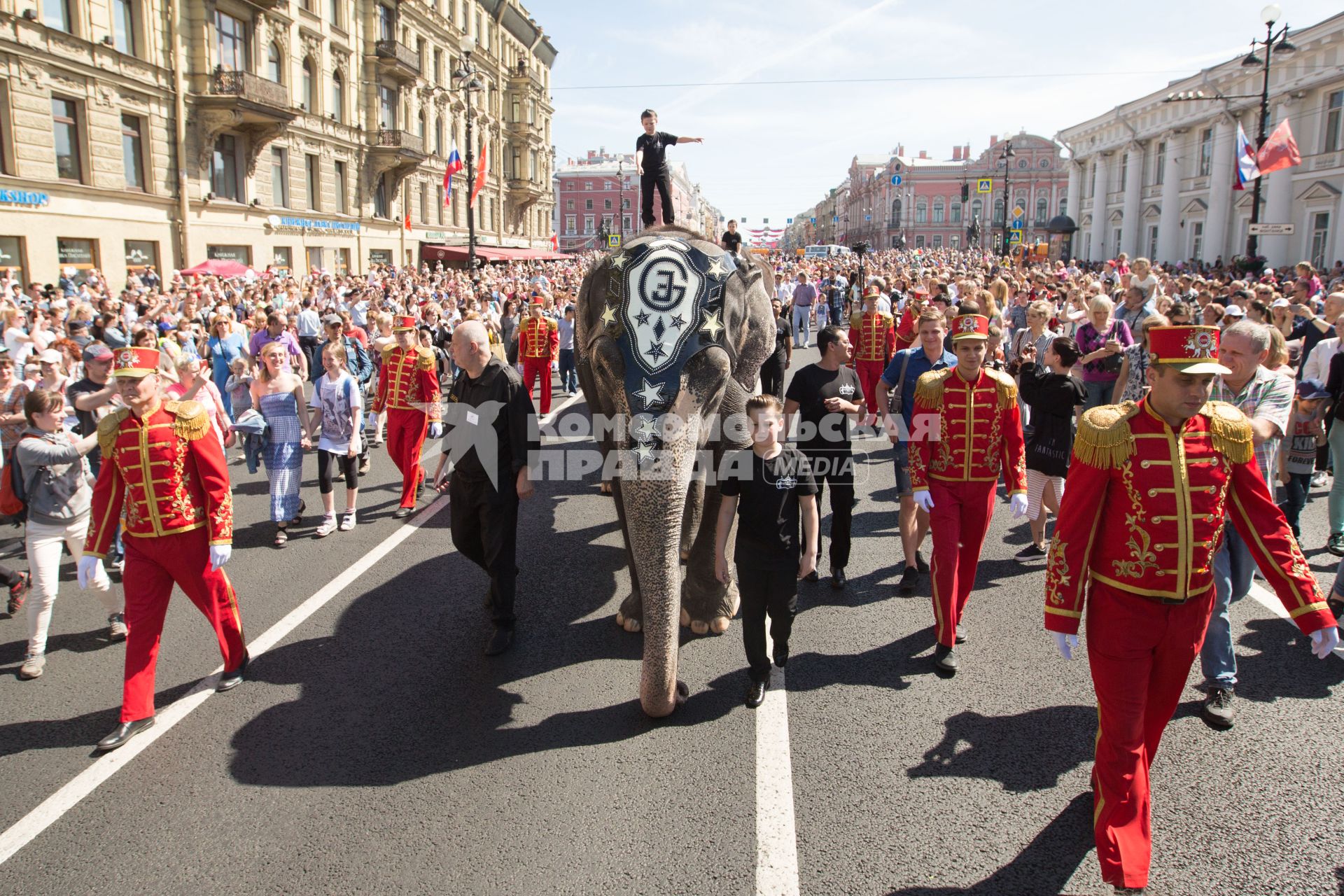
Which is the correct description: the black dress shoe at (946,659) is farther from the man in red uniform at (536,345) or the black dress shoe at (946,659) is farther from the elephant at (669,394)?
the man in red uniform at (536,345)

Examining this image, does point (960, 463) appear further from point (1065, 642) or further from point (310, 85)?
point (310, 85)

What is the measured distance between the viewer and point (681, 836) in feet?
11.6

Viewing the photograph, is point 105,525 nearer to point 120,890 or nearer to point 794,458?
point 120,890

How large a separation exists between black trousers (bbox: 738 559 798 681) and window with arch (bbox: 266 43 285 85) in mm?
31802

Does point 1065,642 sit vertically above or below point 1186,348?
below

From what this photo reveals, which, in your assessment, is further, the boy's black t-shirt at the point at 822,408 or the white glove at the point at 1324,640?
the boy's black t-shirt at the point at 822,408

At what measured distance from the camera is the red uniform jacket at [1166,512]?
10.6 feet

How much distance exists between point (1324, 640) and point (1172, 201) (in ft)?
174

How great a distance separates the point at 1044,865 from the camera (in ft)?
11.0

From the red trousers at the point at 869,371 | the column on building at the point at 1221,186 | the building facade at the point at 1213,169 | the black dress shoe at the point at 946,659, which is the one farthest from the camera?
the column on building at the point at 1221,186

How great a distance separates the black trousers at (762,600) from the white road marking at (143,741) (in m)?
3.13

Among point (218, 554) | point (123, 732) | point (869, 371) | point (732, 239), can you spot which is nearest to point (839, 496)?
point (732, 239)

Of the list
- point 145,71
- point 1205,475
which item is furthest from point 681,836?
point 145,71

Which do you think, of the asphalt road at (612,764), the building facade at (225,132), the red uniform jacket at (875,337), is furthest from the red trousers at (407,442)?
the building facade at (225,132)
